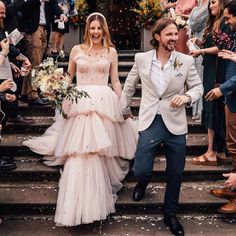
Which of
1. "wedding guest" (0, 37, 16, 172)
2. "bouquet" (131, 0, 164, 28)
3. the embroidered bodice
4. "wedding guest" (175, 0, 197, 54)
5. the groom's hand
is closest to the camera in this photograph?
the groom's hand

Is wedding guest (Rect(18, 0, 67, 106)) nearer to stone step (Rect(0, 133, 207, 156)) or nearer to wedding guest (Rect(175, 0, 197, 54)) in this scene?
stone step (Rect(0, 133, 207, 156))

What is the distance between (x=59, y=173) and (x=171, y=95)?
1.76 m

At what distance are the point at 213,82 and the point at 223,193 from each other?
1296 millimetres

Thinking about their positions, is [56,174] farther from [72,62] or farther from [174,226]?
[174,226]

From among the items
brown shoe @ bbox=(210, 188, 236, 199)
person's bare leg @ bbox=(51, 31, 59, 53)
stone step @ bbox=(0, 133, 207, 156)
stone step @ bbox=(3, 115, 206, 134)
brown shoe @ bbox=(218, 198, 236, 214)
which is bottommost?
brown shoe @ bbox=(218, 198, 236, 214)

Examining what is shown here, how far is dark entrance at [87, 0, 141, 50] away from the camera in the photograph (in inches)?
398

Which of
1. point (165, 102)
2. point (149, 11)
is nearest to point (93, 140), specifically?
point (165, 102)

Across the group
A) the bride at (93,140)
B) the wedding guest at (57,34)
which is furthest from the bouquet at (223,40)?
the wedding guest at (57,34)

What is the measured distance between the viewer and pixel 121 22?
1023cm

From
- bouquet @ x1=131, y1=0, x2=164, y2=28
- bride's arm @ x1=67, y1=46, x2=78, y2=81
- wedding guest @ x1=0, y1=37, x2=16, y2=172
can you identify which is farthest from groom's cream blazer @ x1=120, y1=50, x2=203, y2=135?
bouquet @ x1=131, y1=0, x2=164, y2=28

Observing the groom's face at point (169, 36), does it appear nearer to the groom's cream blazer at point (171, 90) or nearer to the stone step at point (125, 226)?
the groom's cream blazer at point (171, 90)

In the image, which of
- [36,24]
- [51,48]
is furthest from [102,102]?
[51,48]

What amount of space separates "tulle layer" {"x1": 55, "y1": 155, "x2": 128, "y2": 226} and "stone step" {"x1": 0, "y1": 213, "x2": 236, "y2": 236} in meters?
0.16

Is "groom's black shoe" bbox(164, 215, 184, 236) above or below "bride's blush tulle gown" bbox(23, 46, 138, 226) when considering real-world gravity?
below
